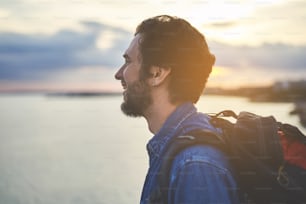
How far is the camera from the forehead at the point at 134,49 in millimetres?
2047

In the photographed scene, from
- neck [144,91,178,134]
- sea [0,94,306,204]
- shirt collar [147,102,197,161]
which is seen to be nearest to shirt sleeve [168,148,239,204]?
shirt collar [147,102,197,161]

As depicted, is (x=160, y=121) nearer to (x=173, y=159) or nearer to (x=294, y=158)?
(x=173, y=159)

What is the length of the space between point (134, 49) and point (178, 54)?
209 mm

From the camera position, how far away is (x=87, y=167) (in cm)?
3114

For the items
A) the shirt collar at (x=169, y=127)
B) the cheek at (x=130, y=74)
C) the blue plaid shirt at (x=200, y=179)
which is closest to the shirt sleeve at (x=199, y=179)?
the blue plaid shirt at (x=200, y=179)

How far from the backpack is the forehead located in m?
0.49

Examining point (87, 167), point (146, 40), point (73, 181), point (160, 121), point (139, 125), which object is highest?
point (146, 40)

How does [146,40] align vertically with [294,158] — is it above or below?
above

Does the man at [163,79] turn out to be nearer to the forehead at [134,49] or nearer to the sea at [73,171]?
the forehead at [134,49]

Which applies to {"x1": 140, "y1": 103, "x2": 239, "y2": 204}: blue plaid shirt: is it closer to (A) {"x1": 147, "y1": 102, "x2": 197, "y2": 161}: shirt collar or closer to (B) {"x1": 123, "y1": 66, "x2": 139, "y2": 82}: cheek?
(A) {"x1": 147, "y1": 102, "x2": 197, "y2": 161}: shirt collar

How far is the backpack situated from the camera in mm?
1615

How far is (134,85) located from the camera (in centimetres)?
203

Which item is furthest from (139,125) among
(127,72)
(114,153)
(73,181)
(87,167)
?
(127,72)

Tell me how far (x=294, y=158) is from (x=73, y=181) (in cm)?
2548
